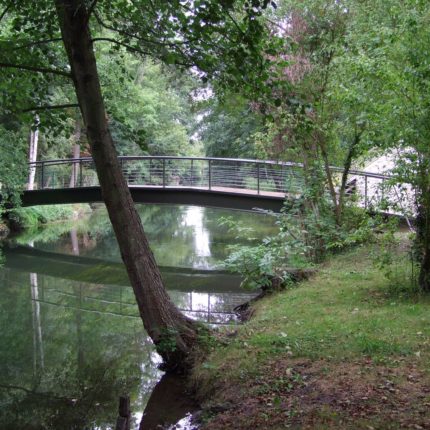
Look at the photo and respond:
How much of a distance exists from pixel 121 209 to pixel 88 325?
492 centimetres

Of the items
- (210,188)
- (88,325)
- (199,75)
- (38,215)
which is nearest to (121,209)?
(199,75)

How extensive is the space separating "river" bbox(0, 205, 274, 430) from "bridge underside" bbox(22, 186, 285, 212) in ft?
6.57

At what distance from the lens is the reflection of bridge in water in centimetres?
1098

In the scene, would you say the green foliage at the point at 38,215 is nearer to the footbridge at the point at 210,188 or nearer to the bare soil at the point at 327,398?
the footbridge at the point at 210,188

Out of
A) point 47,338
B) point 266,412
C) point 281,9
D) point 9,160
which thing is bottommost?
point 47,338

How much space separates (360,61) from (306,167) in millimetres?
4852

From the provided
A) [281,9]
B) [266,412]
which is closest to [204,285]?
[281,9]

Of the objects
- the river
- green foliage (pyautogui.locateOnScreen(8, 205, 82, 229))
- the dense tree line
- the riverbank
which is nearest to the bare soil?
the river

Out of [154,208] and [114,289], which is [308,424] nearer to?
[114,289]

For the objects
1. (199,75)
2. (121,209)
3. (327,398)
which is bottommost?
(327,398)

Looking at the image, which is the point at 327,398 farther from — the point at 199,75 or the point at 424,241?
the point at 199,75

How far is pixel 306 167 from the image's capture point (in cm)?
1142

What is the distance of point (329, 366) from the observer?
4.98 meters

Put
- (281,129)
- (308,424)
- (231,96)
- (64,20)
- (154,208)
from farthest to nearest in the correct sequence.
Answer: (154,208) → (281,129) → (231,96) → (64,20) → (308,424)
